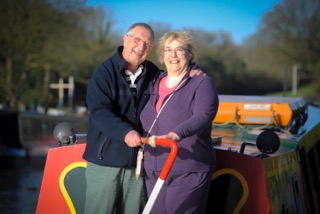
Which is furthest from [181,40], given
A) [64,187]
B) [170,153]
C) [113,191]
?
[64,187]

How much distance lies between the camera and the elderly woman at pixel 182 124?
3369mm

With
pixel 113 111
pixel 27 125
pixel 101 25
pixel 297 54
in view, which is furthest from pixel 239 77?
pixel 113 111

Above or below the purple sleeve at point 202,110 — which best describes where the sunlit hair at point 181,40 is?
above

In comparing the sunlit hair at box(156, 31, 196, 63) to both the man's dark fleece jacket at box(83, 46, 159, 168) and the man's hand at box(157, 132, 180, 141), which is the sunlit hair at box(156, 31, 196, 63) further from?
the man's hand at box(157, 132, 180, 141)

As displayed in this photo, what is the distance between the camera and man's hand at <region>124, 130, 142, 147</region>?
10.7 feet

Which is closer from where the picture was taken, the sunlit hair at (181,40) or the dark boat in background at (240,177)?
the sunlit hair at (181,40)

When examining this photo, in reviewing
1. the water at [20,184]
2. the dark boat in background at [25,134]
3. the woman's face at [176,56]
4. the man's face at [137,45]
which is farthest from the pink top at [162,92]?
the dark boat in background at [25,134]

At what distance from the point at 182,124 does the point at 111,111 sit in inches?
21.4

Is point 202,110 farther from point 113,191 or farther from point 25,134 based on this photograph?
point 25,134

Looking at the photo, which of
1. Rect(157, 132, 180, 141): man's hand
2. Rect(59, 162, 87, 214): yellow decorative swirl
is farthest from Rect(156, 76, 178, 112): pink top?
Rect(59, 162, 87, 214): yellow decorative swirl

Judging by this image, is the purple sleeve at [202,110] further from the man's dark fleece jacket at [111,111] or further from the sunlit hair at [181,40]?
the man's dark fleece jacket at [111,111]

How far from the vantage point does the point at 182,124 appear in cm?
324

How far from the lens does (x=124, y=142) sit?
3570 millimetres

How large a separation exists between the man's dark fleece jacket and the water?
5.34 metres
